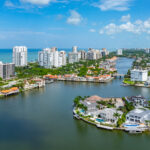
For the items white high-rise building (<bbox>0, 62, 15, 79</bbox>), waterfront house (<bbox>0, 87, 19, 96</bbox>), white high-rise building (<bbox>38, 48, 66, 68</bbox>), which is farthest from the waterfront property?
white high-rise building (<bbox>38, 48, 66, 68</bbox>)

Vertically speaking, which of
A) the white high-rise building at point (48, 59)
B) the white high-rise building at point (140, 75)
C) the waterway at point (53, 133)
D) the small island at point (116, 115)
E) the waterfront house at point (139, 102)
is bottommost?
the waterway at point (53, 133)

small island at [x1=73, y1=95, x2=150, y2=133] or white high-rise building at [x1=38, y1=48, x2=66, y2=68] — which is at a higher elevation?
white high-rise building at [x1=38, y1=48, x2=66, y2=68]

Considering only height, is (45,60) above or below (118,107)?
above

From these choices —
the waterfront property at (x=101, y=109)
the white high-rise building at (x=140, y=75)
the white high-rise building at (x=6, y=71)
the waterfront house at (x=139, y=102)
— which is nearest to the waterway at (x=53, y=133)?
the waterfront property at (x=101, y=109)

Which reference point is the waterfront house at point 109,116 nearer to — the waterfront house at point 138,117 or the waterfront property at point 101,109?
the waterfront property at point 101,109

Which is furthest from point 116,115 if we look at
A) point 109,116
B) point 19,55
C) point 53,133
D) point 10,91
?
point 19,55

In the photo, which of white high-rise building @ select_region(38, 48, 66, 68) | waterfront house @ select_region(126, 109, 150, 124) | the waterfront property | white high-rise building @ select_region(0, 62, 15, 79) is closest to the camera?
waterfront house @ select_region(126, 109, 150, 124)

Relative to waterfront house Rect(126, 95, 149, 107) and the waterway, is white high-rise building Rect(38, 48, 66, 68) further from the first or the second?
waterfront house Rect(126, 95, 149, 107)

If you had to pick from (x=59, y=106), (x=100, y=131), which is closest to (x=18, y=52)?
(x=59, y=106)

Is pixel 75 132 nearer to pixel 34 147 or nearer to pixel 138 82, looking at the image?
pixel 34 147
